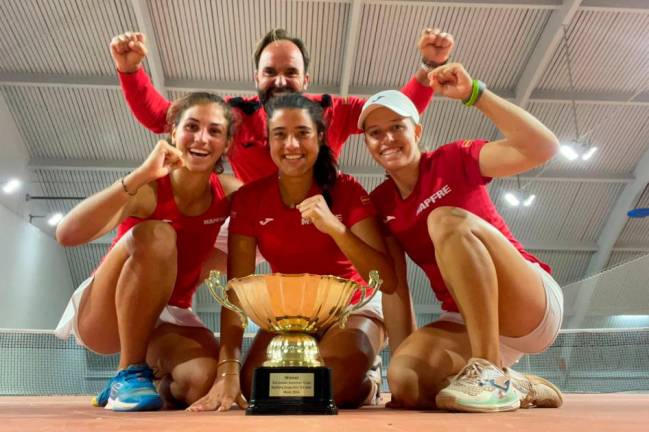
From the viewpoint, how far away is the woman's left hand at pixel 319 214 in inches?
99.0

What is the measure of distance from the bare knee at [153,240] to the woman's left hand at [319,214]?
0.63 meters

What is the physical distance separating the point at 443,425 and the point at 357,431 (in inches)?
12.6

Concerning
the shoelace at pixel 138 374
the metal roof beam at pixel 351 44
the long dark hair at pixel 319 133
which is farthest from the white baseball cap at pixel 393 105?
the metal roof beam at pixel 351 44

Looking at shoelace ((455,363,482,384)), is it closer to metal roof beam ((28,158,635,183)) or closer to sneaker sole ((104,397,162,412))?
sneaker sole ((104,397,162,412))

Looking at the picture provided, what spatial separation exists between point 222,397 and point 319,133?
4.24 ft

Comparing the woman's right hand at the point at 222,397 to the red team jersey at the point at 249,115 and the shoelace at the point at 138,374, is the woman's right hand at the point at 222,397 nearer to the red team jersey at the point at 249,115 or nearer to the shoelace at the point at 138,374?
the shoelace at the point at 138,374

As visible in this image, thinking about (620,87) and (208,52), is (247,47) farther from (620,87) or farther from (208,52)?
(620,87)

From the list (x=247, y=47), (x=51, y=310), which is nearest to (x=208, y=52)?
(x=247, y=47)

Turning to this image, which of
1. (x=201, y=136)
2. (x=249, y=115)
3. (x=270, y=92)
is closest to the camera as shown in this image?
(x=201, y=136)

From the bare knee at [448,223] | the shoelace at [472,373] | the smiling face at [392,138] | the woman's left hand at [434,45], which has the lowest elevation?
the shoelace at [472,373]

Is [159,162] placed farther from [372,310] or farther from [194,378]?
[372,310]

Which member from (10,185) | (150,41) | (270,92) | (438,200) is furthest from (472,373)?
(10,185)

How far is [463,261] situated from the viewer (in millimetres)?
2365

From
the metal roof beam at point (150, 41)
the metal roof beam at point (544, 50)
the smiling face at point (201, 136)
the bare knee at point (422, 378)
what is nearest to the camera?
the bare knee at point (422, 378)
